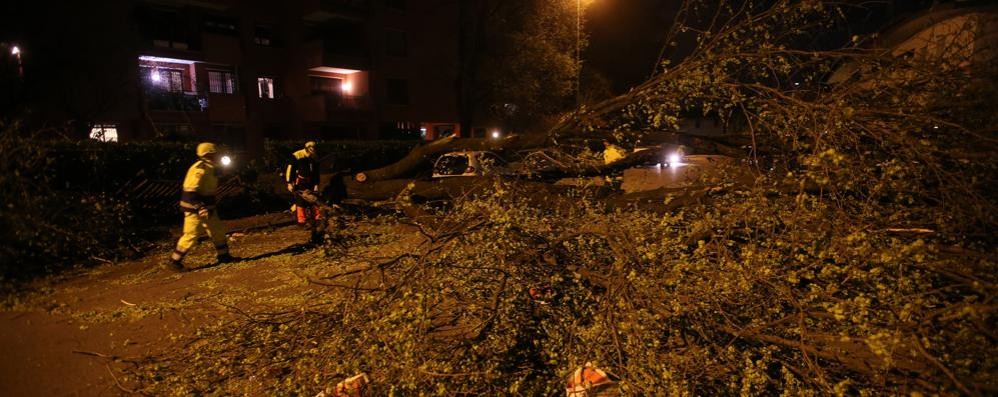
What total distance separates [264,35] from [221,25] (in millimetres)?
2248

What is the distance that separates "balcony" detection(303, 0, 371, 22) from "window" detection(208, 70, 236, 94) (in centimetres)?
499

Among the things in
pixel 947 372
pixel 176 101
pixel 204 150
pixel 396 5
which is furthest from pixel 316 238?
pixel 396 5

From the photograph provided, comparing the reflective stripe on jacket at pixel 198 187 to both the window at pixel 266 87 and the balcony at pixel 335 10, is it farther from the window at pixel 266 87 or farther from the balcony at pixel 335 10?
the balcony at pixel 335 10

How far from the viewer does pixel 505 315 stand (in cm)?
387

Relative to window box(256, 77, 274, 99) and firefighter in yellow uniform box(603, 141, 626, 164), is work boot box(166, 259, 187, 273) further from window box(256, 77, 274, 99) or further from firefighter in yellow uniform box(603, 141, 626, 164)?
window box(256, 77, 274, 99)

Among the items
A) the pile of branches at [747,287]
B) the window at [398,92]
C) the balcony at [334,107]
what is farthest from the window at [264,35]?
the pile of branches at [747,287]

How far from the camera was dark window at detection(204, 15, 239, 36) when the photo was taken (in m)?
21.5

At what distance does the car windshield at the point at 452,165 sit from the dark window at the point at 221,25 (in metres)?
16.3

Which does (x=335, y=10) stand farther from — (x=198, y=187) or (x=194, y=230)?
(x=194, y=230)

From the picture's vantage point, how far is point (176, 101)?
19.9 meters

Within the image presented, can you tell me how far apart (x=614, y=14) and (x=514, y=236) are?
3286 centimetres

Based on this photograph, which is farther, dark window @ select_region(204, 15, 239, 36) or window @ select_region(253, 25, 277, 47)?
window @ select_region(253, 25, 277, 47)

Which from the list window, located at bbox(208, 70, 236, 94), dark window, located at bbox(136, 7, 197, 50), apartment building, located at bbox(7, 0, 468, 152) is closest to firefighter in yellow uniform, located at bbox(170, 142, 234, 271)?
apartment building, located at bbox(7, 0, 468, 152)

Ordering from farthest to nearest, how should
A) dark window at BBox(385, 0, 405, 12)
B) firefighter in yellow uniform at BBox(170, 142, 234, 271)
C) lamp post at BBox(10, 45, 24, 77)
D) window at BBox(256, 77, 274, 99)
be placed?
dark window at BBox(385, 0, 405, 12) → window at BBox(256, 77, 274, 99) → lamp post at BBox(10, 45, 24, 77) → firefighter in yellow uniform at BBox(170, 142, 234, 271)
